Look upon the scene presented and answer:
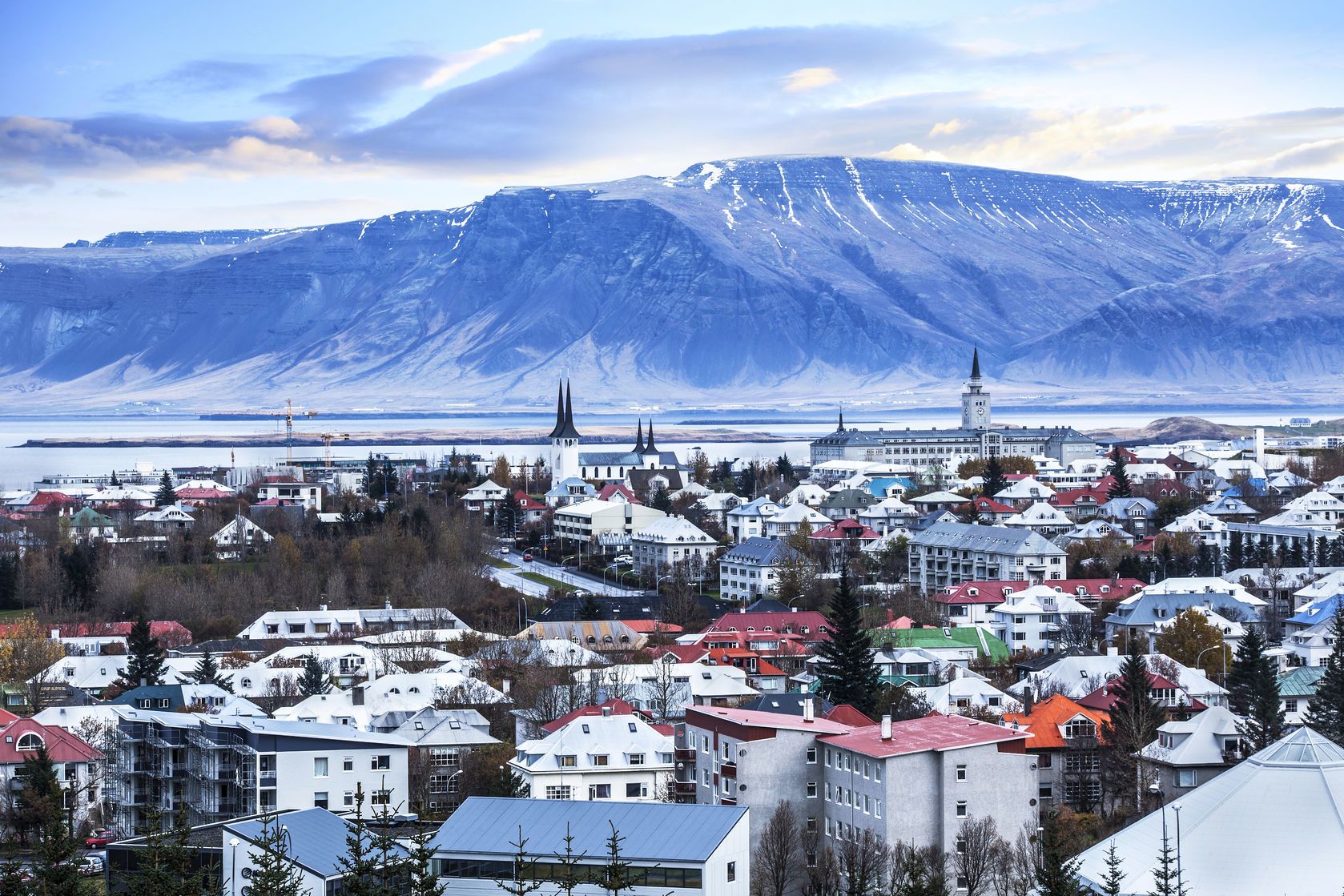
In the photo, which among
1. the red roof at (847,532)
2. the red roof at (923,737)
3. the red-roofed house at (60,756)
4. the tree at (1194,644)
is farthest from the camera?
the red roof at (847,532)

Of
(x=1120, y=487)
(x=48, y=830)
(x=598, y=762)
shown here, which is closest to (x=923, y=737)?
(x=598, y=762)

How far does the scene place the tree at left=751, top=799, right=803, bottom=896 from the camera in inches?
1387

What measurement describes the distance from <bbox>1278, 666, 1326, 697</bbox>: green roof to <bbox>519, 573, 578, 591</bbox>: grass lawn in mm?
34117

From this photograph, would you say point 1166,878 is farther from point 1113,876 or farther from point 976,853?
point 976,853

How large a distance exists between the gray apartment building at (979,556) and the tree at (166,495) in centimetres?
4993

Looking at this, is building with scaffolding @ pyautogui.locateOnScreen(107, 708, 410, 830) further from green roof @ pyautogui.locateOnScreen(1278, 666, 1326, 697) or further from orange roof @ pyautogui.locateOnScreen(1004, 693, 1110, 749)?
green roof @ pyautogui.locateOnScreen(1278, 666, 1326, 697)

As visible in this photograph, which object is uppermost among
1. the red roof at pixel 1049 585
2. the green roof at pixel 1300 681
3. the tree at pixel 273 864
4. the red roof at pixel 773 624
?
the tree at pixel 273 864

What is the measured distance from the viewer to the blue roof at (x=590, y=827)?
3083cm

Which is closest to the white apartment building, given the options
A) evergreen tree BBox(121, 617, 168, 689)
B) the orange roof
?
the orange roof

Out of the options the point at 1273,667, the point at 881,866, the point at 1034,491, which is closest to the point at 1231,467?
the point at 1034,491

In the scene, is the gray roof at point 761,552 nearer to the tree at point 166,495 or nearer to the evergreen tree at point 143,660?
the evergreen tree at point 143,660

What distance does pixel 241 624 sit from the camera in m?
73.8

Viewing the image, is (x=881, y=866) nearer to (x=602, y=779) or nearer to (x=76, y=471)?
(x=602, y=779)

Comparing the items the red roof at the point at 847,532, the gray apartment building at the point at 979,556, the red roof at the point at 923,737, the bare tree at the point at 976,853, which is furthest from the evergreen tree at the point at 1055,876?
the red roof at the point at 847,532
